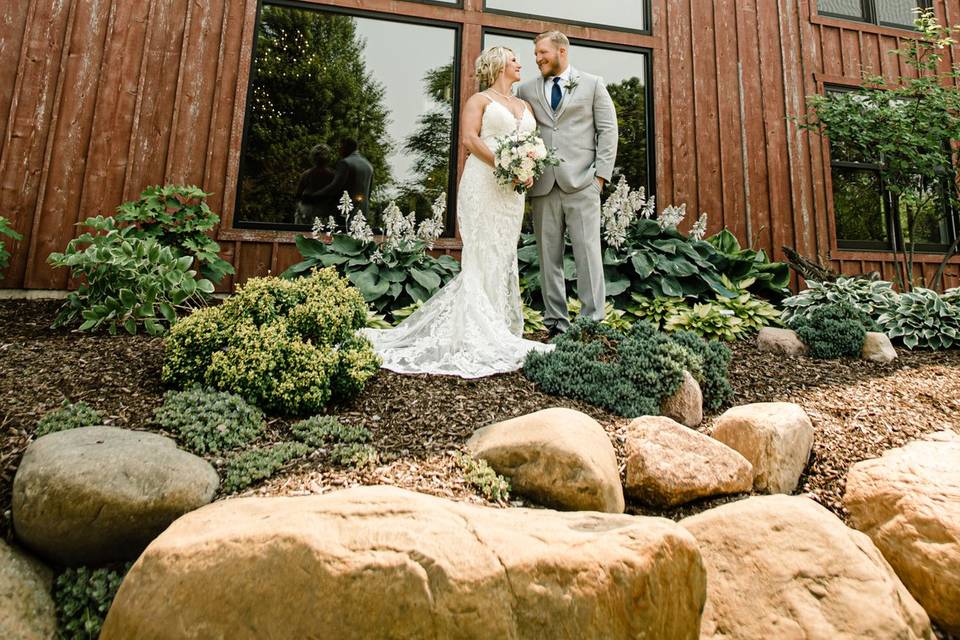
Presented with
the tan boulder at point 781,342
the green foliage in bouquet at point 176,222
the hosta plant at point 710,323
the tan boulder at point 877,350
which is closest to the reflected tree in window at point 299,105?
the green foliage in bouquet at point 176,222

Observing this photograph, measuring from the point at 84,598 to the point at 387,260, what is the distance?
4106 mm

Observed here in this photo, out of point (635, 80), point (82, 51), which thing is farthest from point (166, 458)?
point (635, 80)

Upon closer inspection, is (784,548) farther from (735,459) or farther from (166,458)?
(166,458)

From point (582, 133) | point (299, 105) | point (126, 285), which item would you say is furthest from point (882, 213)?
point (126, 285)

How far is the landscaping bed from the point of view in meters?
2.43

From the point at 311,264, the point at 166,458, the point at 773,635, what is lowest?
the point at 773,635

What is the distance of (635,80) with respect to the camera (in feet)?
24.1

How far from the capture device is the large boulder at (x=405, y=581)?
4.56 ft

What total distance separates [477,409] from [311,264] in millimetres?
3210

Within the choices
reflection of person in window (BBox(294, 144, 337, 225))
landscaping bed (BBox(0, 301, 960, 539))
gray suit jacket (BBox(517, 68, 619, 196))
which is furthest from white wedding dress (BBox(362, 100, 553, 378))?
reflection of person in window (BBox(294, 144, 337, 225))

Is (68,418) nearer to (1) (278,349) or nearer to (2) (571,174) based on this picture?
(1) (278,349)

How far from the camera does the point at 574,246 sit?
4.68 metres

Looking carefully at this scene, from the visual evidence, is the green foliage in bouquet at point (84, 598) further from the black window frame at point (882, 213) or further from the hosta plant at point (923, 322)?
the black window frame at point (882, 213)

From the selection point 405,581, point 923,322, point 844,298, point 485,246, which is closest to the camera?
point 405,581
